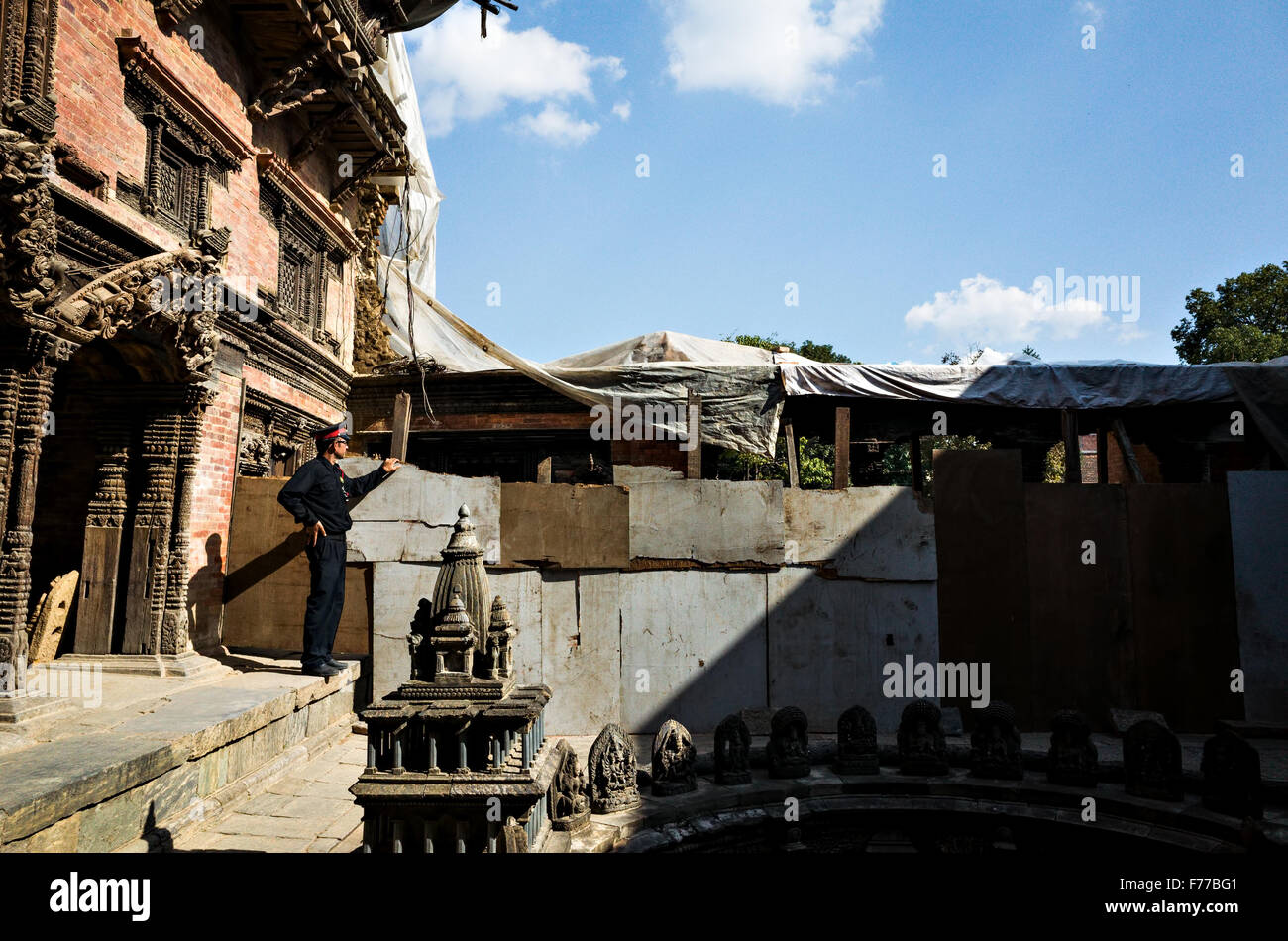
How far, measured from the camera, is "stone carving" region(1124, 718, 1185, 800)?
530 cm

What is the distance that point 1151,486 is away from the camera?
7.97 meters

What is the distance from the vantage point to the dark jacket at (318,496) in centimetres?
662

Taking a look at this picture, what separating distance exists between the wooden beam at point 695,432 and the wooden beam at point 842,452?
157cm

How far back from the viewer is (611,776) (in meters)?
5.07

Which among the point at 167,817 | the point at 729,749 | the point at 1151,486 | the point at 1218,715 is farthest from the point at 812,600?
the point at 167,817

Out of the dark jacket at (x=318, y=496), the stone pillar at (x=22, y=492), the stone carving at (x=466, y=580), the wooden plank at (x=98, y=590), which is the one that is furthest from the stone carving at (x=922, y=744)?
the wooden plank at (x=98, y=590)

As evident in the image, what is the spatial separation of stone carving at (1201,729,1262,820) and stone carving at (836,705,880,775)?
→ 220 cm

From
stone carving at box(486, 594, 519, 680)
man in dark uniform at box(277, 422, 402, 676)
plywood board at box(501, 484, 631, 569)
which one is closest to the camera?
stone carving at box(486, 594, 519, 680)

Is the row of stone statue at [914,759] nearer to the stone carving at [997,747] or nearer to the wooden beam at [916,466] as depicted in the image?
the stone carving at [997,747]

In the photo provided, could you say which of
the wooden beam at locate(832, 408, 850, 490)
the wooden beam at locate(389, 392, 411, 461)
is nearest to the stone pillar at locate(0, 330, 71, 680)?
the wooden beam at locate(389, 392, 411, 461)

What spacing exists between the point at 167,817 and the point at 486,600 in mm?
2261

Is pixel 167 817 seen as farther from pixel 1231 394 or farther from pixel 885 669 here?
pixel 1231 394

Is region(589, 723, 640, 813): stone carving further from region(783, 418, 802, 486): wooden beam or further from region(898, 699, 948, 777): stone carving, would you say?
region(783, 418, 802, 486): wooden beam

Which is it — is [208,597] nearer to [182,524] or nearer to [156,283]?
[182,524]
